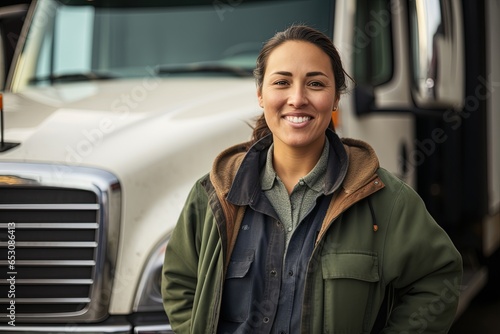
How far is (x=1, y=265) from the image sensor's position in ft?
11.8

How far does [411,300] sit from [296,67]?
0.71 metres

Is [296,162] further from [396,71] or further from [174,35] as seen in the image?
[396,71]

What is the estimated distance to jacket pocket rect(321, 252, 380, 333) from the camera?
2.37 metres

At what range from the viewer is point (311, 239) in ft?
8.00

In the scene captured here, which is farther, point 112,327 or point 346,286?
point 112,327

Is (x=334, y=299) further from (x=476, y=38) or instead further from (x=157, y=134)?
(x=476, y=38)

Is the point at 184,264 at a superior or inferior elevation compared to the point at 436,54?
inferior

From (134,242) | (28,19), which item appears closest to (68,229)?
(134,242)

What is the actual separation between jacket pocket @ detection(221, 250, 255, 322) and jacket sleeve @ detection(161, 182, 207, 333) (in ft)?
0.49

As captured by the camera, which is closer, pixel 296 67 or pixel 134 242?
pixel 296 67

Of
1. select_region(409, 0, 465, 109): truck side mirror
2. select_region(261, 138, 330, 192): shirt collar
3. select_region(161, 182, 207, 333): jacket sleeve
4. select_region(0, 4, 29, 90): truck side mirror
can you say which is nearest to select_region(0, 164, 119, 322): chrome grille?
select_region(161, 182, 207, 333): jacket sleeve

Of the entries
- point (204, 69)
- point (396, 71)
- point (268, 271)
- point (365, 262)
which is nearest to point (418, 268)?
point (365, 262)

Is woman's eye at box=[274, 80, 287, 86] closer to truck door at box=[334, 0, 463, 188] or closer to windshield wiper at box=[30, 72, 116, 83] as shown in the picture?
truck door at box=[334, 0, 463, 188]

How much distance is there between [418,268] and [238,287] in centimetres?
49
